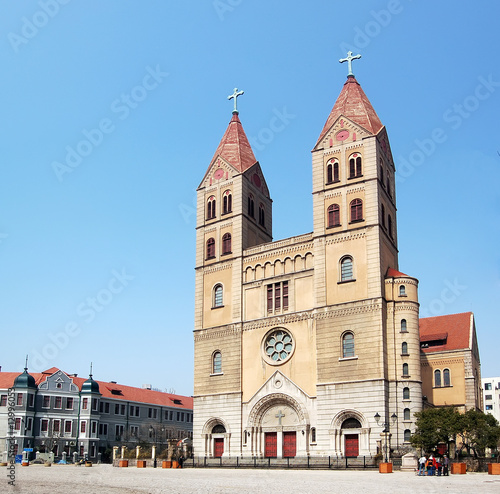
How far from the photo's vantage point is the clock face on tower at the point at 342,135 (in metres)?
55.2

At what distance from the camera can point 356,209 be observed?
172 feet

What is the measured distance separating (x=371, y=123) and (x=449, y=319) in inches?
940

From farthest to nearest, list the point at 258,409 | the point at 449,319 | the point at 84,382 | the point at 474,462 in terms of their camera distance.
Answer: the point at 84,382
the point at 449,319
the point at 258,409
the point at 474,462

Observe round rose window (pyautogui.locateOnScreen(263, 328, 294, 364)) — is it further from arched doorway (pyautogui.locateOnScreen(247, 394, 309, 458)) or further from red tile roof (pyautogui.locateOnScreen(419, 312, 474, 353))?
red tile roof (pyautogui.locateOnScreen(419, 312, 474, 353))

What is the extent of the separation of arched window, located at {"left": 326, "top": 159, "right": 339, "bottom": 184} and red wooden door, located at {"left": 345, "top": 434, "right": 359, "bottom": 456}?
21.5 meters

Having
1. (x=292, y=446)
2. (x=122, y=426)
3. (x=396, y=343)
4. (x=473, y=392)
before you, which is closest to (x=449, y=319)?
(x=473, y=392)

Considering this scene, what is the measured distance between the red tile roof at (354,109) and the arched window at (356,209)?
6.44 m

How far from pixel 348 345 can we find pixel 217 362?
44.6 ft

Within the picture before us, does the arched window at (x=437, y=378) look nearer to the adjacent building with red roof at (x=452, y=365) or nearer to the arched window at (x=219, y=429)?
the adjacent building with red roof at (x=452, y=365)

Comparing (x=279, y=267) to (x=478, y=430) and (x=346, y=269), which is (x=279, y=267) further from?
(x=478, y=430)

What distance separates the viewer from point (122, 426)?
90.6 m

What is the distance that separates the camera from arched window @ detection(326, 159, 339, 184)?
54.7 meters

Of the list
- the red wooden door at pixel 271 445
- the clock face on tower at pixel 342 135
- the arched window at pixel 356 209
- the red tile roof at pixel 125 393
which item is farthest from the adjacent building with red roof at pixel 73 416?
the clock face on tower at pixel 342 135

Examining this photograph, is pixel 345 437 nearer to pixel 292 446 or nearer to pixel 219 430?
pixel 292 446
